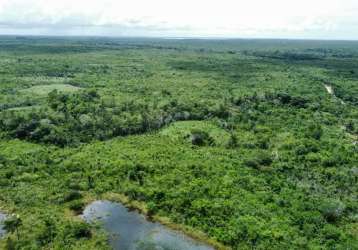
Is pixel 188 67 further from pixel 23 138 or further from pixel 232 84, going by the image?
pixel 23 138

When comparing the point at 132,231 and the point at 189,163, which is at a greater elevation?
the point at 189,163

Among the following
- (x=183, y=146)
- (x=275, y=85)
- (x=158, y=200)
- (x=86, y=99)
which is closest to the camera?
(x=158, y=200)

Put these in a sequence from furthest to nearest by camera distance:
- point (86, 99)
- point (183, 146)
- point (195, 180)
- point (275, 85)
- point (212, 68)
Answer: point (212, 68) → point (275, 85) → point (86, 99) → point (183, 146) → point (195, 180)

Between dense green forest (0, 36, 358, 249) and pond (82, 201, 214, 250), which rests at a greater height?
dense green forest (0, 36, 358, 249)

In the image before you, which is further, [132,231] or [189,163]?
[189,163]

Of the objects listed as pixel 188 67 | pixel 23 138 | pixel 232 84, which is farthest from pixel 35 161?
pixel 188 67
